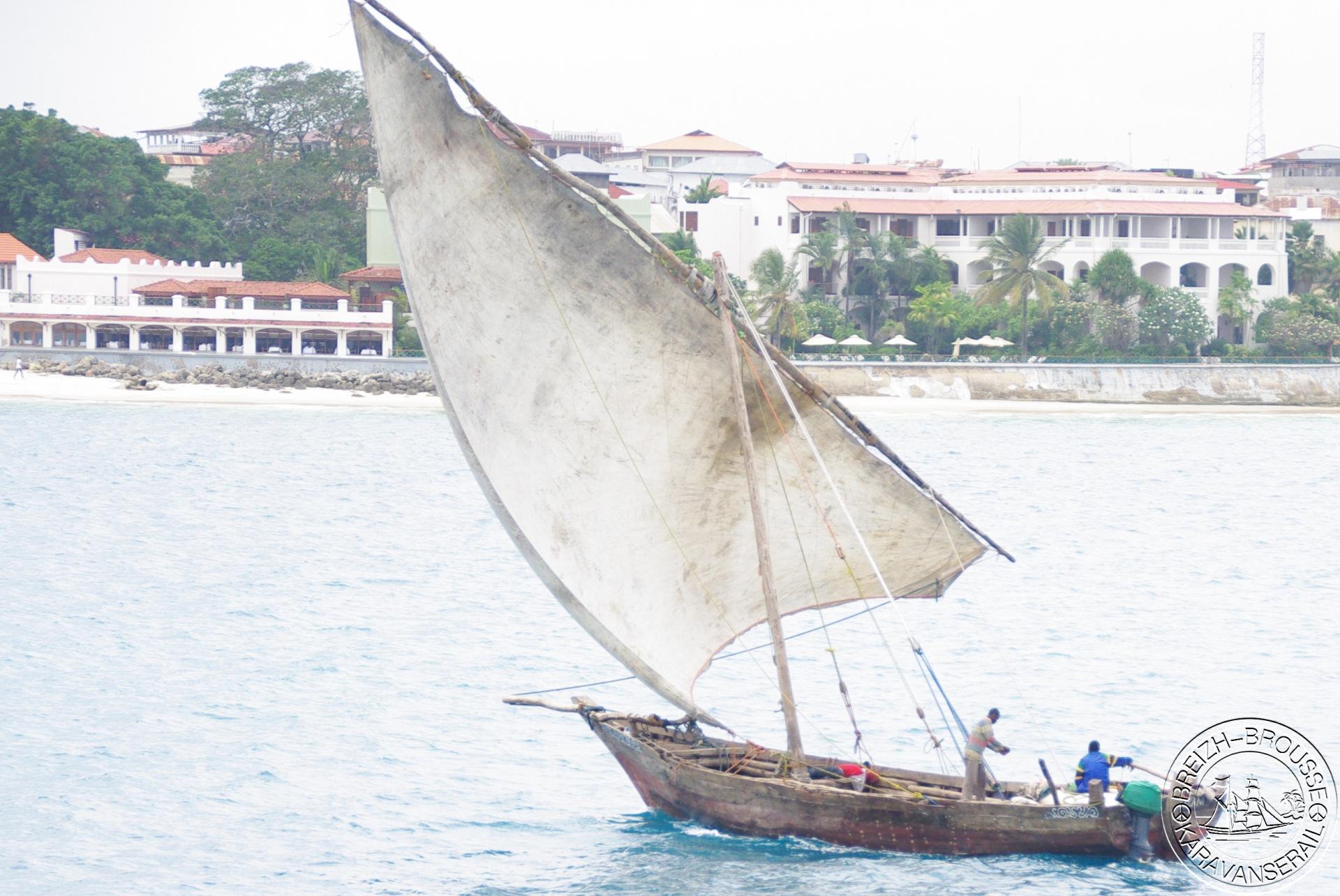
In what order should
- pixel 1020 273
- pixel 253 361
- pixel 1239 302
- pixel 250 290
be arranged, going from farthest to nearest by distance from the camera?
1. pixel 1239 302
2. pixel 1020 273
3. pixel 250 290
4. pixel 253 361

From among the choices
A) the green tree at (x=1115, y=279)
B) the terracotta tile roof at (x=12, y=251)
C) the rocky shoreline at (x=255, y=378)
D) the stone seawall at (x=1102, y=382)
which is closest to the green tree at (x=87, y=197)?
the terracotta tile roof at (x=12, y=251)

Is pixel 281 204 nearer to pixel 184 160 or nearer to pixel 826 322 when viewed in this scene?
pixel 184 160

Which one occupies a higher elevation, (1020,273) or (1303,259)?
(1303,259)

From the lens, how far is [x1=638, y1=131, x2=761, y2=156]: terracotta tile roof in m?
130

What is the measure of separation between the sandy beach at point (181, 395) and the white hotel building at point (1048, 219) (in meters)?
21.1

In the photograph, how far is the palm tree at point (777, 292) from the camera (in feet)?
253

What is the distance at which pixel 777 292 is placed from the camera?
8094cm

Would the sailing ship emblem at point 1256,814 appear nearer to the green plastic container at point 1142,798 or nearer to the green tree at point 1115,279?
the green plastic container at point 1142,798

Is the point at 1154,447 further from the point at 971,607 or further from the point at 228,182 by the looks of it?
the point at 228,182

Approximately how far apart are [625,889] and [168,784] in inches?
278

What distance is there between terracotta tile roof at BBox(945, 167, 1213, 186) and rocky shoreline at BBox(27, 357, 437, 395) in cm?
3239

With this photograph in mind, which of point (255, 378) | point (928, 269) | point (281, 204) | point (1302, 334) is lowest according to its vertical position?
point (255, 378)

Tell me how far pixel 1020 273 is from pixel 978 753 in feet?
214

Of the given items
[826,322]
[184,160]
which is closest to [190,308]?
[826,322]
